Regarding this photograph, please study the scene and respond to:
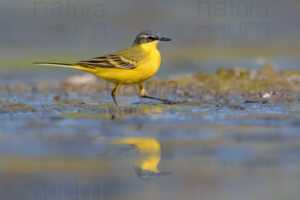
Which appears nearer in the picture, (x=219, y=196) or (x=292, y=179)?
(x=219, y=196)

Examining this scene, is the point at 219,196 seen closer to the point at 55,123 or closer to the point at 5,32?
the point at 55,123

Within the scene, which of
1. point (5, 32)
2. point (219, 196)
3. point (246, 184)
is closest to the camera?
point (219, 196)

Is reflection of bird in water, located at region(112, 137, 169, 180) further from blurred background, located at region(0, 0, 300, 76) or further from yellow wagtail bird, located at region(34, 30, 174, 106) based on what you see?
blurred background, located at region(0, 0, 300, 76)

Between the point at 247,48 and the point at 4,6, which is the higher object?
the point at 4,6

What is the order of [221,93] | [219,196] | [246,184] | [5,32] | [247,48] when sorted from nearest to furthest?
1. [219,196]
2. [246,184]
3. [221,93]
4. [247,48]
5. [5,32]

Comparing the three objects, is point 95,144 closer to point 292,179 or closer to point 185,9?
point 292,179

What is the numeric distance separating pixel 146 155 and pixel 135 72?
3961 mm

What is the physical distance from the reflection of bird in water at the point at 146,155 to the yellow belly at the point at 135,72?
307cm

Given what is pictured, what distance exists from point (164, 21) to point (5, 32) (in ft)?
18.0

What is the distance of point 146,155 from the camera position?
6.04 m

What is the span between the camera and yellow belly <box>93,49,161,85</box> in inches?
388

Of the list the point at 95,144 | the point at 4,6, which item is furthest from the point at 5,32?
the point at 95,144

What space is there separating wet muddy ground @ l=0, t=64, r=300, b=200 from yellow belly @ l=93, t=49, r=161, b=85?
46 cm

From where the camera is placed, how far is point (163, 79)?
44.1ft
